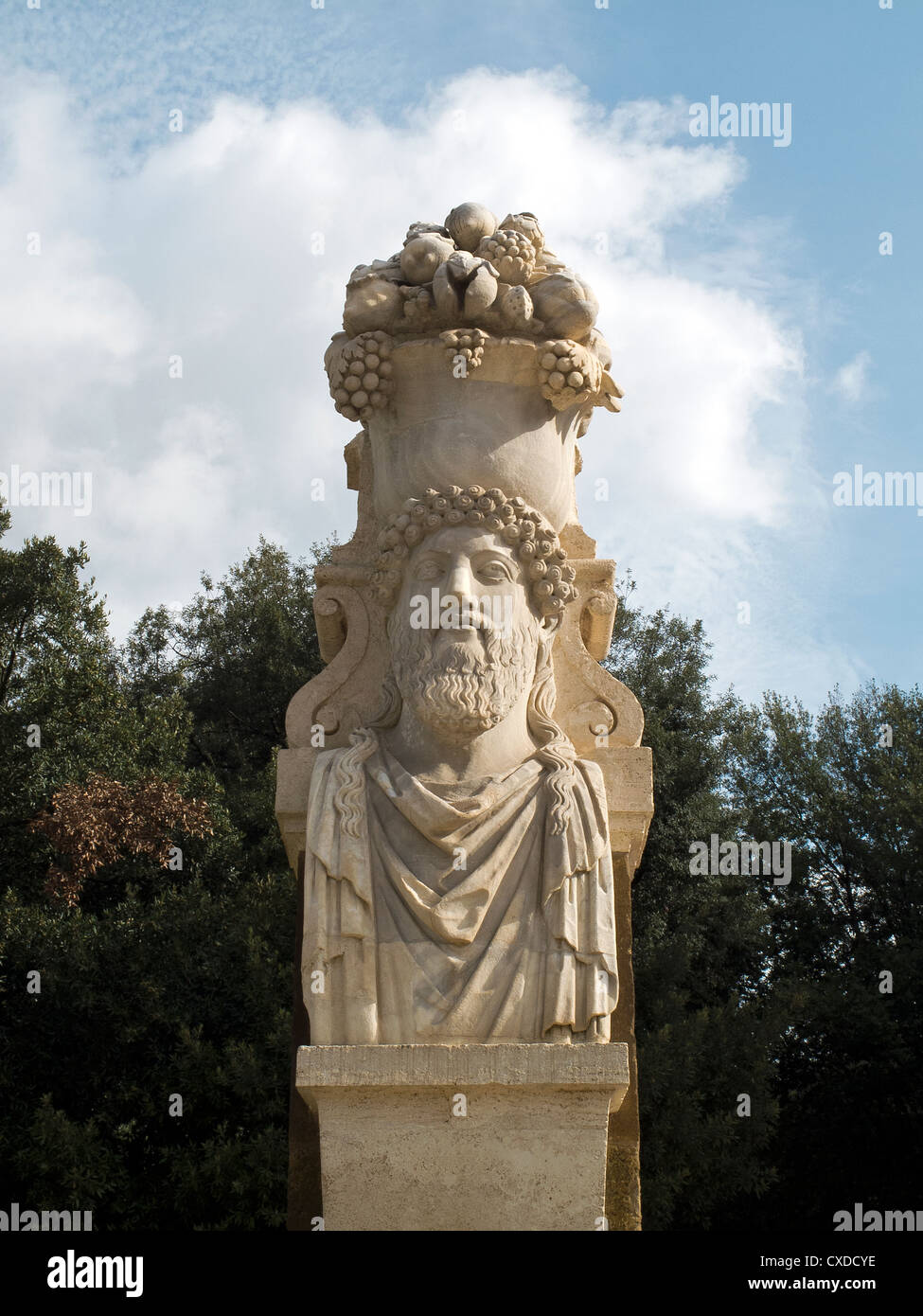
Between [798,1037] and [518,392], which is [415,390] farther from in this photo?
[798,1037]

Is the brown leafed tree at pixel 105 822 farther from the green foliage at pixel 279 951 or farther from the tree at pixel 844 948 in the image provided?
the tree at pixel 844 948

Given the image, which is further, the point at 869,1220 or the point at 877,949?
the point at 877,949

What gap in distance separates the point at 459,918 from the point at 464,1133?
77cm

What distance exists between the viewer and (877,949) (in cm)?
1717

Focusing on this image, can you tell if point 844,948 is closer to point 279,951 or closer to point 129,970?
point 279,951

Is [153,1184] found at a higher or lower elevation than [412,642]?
lower

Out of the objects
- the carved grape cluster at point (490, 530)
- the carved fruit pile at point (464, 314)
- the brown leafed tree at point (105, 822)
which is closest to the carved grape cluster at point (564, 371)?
the carved fruit pile at point (464, 314)

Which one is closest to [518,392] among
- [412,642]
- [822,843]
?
[412,642]

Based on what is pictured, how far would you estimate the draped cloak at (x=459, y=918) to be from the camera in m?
5.54

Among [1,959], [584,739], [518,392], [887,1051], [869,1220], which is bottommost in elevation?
[869,1220]

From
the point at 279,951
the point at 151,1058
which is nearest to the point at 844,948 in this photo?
the point at 279,951

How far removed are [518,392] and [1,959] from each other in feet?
34.4

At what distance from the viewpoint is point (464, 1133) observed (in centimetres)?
541

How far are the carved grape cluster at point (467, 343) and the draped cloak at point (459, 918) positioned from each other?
1809 millimetres
